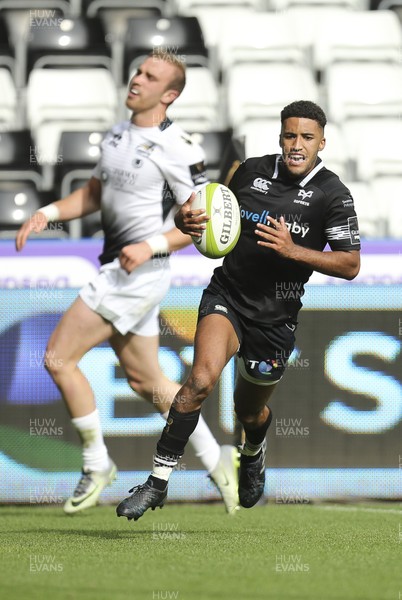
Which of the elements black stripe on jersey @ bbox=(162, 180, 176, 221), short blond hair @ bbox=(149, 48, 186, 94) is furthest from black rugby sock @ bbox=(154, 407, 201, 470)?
short blond hair @ bbox=(149, 48, 186, 94)

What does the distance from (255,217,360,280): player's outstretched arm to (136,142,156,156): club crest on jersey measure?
1.77 metres

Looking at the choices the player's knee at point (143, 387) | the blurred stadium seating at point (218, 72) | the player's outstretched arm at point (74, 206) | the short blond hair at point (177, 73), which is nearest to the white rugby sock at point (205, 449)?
the player's knee at point (143, 387)

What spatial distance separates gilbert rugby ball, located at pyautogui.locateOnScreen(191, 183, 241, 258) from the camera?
6484mm

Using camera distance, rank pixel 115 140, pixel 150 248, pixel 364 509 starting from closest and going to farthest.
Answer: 1. pixel 150 248
2. pixel 115 140
3. pixel 364 509

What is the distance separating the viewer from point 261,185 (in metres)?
6.83

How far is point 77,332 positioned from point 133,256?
62 centimetres

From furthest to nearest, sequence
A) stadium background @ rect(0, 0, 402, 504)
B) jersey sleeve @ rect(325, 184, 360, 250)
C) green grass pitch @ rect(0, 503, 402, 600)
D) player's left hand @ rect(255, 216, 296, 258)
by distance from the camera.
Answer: stadium background @ rect(0, 0, 402, 504), jersey sleeve @ rect(325, 184, 360, 250), player's left hand @ rect(255, 216, 296, 258), green grass pitch @ rect(0, 503, 402, 600)

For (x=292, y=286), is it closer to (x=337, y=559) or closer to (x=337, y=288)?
(x=337, y=559)

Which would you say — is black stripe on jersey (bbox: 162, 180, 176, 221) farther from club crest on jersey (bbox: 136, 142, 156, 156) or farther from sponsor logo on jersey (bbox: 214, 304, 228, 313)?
sponsor logo on jersey (bbox: 214, 304, 228, 313)

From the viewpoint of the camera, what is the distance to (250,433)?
7.43 metres

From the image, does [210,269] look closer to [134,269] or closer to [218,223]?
[134,269]

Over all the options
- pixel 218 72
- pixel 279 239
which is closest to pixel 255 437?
pixel 279 239

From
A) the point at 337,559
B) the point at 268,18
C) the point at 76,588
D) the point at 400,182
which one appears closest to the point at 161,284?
the point at 337,559

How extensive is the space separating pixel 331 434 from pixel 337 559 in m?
3.62
